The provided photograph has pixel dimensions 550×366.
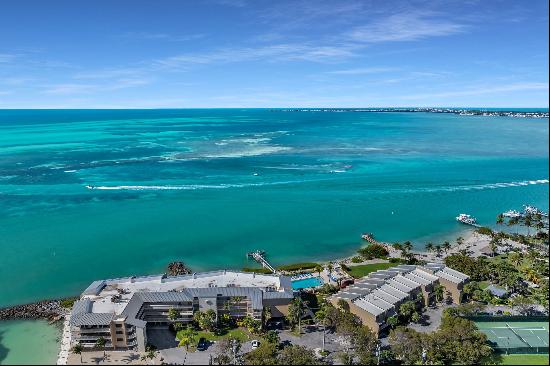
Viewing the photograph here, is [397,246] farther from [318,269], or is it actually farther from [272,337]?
[272,337]

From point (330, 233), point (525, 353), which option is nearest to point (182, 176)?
point (330, 233)

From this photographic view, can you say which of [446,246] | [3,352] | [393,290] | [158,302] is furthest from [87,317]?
[446,246]

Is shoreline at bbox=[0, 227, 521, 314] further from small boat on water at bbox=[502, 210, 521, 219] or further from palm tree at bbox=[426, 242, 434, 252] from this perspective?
small boat on water at bbox=[502, 210, 521, 219]

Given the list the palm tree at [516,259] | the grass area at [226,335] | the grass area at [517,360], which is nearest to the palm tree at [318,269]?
the grass area at [226,335]

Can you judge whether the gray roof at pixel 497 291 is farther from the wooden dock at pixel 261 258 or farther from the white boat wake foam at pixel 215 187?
the white boat wake foam at pixel 215 187

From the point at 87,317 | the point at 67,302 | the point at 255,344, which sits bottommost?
the point at 255,344

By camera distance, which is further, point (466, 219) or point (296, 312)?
point (466, 219)

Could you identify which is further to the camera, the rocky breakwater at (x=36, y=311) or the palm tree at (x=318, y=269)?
the palm tree at (x=318, y=269)

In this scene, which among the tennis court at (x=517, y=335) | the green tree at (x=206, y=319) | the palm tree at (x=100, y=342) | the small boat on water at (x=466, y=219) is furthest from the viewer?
the small boat on water at (x=466, y=219)
